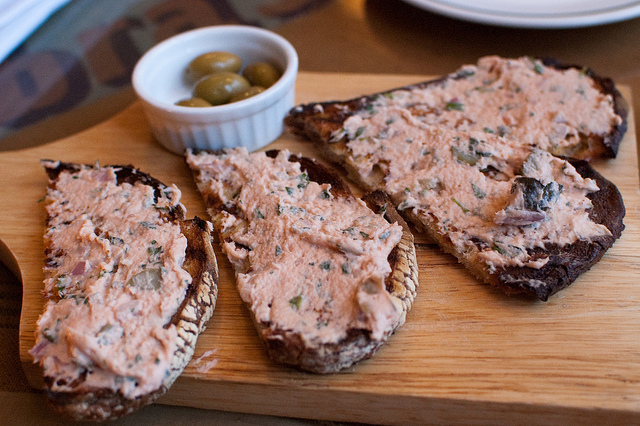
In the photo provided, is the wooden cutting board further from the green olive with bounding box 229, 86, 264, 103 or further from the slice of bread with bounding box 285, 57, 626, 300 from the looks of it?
the green olive with bounding box 229, 86, 264, 103

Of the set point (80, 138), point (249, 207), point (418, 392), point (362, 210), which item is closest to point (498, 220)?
point (362, 210)

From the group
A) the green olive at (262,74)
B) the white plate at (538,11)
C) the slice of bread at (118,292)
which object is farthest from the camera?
the white plate at (538,11)

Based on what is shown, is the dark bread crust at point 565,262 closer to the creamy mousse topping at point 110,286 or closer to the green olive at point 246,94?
the creamy mousse topping at point 110,286

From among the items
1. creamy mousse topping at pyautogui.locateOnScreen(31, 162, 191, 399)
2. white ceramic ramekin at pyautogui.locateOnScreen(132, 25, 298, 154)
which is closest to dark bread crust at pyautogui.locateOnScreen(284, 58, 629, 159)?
white ceramic ramekin at pyautogui.locateOnScreen(132, 25, 298, 154)

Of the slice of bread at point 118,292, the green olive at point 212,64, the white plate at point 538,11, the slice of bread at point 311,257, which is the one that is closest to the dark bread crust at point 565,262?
the slice of bread at point 311,257

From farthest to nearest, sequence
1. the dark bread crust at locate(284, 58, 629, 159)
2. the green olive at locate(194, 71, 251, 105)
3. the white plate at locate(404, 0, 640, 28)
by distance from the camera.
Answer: the white plate at locate(404, 0, 640, 28)
the green olive at locate(194, 71, 251, 105)
the dark bread crust at locate(284, 58, 629, 159)

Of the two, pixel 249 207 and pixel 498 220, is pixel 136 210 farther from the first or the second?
pixel 498 220
